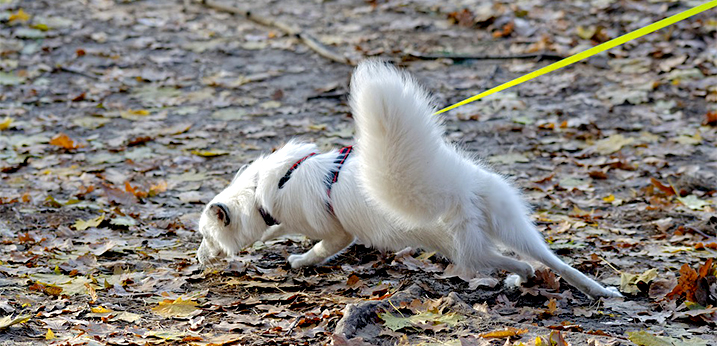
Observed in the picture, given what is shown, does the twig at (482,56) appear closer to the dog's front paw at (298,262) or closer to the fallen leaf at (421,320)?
the dog's front paw at (298,262)

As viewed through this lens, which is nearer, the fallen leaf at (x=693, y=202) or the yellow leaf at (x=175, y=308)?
the yellow leaf at (x=175, y=308)

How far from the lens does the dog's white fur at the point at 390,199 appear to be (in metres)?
3.62

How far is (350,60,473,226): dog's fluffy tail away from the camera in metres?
3.52

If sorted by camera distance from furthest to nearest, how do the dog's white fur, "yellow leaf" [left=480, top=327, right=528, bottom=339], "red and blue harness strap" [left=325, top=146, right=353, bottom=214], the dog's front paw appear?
the dog's front paw < "red and blue harness strap" [left=325, top=146, right=353, bottom=214] < the dog's white fur < "yellow leaf" [left=480, top=327, right=528, bottom=339]

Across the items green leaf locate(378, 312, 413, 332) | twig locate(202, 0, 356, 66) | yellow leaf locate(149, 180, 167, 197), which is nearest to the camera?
green leaf locate(378, 312, 413, 332)

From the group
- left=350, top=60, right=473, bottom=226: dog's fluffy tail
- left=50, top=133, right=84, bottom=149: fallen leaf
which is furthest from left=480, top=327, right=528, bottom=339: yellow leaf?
left=50, top=133, right=84, bottom=149: fallen leaf

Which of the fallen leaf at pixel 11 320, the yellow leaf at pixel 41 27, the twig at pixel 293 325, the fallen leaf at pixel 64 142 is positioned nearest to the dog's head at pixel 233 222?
the twig at pixel 293 325

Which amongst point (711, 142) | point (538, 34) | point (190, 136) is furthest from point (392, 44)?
point (711, 142)

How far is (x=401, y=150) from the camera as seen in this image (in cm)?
365

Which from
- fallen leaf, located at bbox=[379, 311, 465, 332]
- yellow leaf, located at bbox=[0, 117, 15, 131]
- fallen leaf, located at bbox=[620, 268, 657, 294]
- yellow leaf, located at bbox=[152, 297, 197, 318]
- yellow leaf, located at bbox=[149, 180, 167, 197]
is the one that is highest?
fallen leaf, located at bbox=[379, 311, 465, 332]

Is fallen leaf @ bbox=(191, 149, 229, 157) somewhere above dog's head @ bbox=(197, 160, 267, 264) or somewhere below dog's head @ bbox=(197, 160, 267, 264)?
below

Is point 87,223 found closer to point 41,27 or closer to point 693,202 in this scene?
point 693,202

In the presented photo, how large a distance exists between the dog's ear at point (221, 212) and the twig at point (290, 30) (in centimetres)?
492

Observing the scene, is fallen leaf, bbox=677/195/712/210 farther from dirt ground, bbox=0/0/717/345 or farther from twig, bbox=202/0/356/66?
twig, bbox=202/0/356/66
